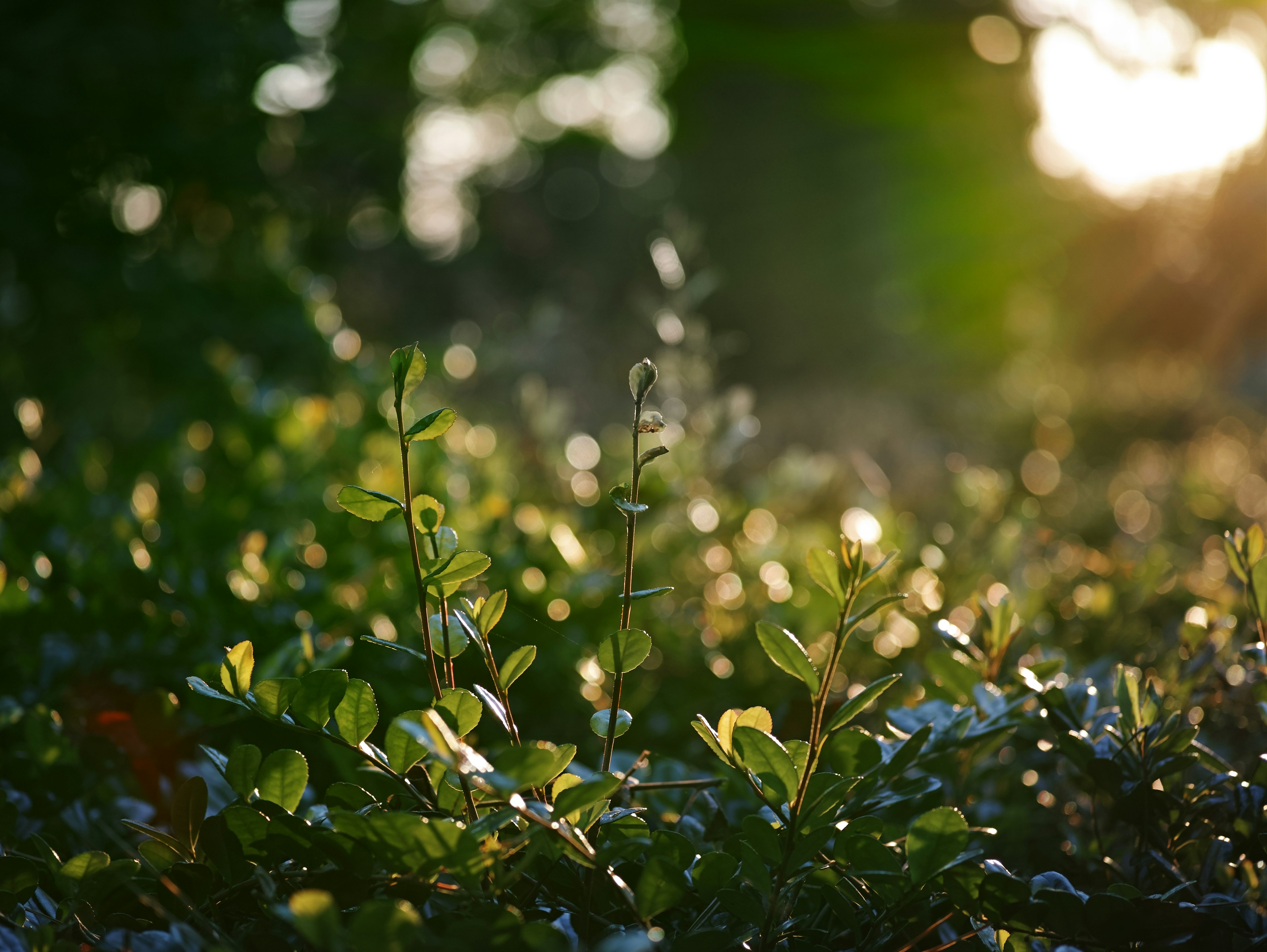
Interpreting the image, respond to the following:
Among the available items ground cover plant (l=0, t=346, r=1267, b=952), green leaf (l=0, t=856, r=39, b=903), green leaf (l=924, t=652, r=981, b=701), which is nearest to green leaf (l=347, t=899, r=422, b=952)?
ground cover plant (l=0, t=346, r=1267, b=952)

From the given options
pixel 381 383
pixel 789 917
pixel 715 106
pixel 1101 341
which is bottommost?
pixel 1101 341

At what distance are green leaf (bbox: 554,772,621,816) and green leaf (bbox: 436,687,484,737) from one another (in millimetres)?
116

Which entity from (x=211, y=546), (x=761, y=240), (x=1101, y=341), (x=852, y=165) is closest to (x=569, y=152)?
(x=761, y=240)

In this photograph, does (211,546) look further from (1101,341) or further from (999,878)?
(1101,341)

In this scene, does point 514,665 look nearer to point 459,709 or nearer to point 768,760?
point 459,709

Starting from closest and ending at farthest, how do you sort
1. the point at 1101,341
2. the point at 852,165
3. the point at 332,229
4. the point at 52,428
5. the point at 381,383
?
the point at 381,383
the point at 52,428
the point at 332,229
the point at 1101,341
the point at 852,165

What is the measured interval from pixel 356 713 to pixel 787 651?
40 cm

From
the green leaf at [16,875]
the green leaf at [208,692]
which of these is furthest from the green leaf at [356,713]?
the green leaf at [16,875]

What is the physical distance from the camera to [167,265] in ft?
12.0

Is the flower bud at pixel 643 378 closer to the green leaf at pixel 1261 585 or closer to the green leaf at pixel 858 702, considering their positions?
the green leaf at pixel 858 702

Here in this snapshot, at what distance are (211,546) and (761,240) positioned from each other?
10.2 meters

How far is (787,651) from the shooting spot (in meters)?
0.77

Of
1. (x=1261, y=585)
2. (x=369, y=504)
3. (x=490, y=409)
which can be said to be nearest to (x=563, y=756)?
(x=369, y=504)

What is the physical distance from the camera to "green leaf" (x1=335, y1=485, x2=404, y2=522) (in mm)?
770
